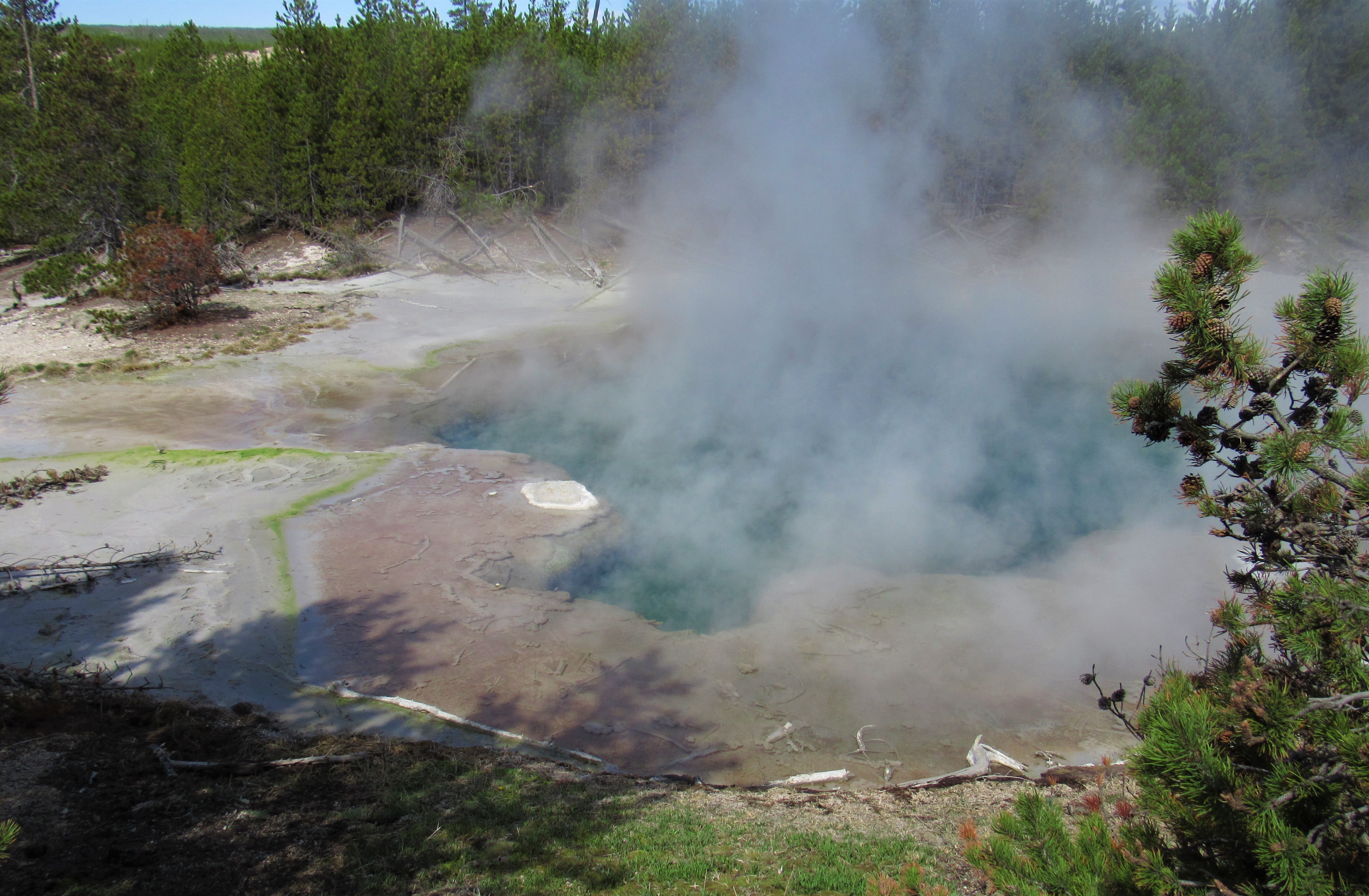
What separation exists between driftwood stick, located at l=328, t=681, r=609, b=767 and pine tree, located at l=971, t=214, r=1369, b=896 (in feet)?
10.8

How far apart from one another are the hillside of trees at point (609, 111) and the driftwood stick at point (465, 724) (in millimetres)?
14100

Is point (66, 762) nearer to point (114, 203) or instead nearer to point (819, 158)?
point (819, 158)

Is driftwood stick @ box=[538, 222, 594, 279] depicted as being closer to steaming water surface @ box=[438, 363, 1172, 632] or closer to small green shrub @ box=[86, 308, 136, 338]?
steaming water surface @ box=[438, 363, 1172, 632]

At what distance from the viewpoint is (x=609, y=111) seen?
68.6ft

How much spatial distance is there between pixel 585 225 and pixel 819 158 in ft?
27.5

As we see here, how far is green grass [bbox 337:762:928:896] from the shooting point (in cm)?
329

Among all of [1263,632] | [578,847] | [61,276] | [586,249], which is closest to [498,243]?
[586,249]

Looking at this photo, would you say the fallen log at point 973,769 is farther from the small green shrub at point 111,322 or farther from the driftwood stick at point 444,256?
the driftwood stick at point 444,256

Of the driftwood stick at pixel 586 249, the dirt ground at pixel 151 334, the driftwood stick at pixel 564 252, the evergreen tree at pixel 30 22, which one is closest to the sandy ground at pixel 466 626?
Answer: the dirt ground at pixel 151 334

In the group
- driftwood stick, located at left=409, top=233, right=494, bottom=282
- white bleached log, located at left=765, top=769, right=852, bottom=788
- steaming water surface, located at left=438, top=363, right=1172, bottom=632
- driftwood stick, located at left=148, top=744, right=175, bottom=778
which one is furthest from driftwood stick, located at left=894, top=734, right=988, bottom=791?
driftwood stick, located at left=409, top=233, right=494, bottom=282

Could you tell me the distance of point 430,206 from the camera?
2164 cm

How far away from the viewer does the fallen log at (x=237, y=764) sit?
4172 mm

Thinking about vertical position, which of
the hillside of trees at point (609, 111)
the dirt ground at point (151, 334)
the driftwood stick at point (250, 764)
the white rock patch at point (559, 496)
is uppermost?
the hillside of trees at point (609, 111)

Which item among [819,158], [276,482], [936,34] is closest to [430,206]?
[819,158]
